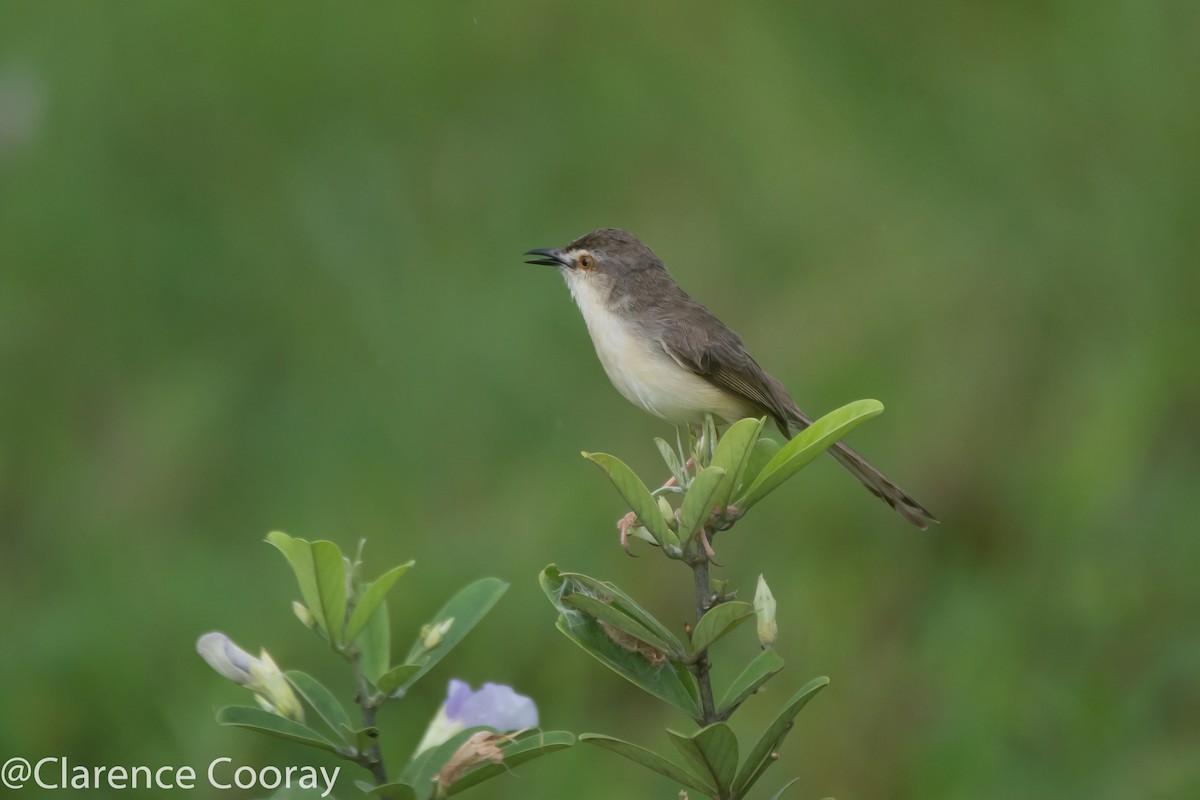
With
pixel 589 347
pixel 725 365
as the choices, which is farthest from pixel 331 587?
pixel 589 347

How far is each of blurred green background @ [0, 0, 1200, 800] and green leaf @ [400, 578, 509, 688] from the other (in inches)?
104

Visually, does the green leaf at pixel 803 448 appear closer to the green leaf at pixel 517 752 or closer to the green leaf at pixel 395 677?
the green leaf at pixel 517 752

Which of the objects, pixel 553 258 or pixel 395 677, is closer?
pixel 395 677

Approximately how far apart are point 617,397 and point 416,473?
1065 mm

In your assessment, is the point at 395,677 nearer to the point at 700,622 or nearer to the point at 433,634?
the point at 433,634

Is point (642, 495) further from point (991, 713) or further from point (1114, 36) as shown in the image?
point (1114, 36)

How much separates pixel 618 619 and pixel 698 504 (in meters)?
0.25

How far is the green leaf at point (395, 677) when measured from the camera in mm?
2455

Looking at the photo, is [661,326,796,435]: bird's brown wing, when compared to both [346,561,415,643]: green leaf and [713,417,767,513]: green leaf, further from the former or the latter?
[346,561,415,643]: green leaf

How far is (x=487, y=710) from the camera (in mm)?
2639

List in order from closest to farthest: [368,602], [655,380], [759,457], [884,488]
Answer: [368,602]
[759,457]
[884,488]
[655,380]

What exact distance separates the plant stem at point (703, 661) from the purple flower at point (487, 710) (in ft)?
0.86

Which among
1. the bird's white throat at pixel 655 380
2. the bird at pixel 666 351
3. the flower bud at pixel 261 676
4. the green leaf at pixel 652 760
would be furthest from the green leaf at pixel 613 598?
the bird's white throat at pixel 655 380

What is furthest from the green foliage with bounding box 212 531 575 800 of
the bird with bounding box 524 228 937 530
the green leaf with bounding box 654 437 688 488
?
the bird with bounding box 524 228 937 530
